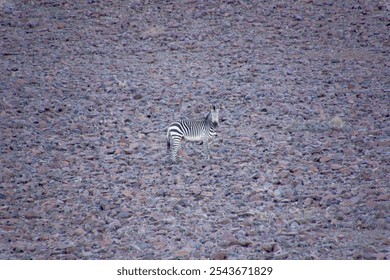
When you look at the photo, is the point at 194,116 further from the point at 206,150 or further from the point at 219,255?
the point at 219,255

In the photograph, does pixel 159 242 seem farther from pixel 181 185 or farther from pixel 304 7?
pixel 304 7

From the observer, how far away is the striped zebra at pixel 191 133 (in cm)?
1319

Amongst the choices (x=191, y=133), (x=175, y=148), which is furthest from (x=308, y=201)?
(x=175, y=148)

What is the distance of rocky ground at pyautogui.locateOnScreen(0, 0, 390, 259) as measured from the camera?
410 inches

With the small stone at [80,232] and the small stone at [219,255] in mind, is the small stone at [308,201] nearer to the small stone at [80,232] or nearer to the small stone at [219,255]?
the small stone at [219,255]

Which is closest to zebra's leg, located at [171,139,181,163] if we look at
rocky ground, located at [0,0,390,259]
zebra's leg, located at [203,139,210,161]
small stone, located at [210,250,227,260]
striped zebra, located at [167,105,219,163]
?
striped zebra, located at [167,105,219,163]

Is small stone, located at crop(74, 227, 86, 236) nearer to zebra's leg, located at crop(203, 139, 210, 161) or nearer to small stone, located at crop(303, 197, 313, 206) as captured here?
zebra's leg, located at crop(203, 139, 210, 161)

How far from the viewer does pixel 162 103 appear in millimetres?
16422

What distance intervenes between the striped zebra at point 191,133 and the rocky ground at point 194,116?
0.35 metres

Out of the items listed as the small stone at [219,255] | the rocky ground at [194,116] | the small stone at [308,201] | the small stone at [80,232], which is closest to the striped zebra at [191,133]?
the rocky ground at [194,116]

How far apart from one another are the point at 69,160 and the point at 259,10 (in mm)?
11522

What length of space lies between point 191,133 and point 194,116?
7.93ft

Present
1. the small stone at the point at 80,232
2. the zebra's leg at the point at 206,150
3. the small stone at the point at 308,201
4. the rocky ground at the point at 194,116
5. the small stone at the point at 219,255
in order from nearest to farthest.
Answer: the small stone at the point at 219,255 → the rocky ground at the point at 194,116 → the small stone at the point at 80,232 → the small stone at the point at 308,201 → the zebra's leg at the point at 206,150

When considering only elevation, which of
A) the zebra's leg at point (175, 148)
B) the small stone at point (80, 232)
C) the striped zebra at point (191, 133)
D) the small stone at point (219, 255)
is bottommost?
the small stone at point (219, 255)
